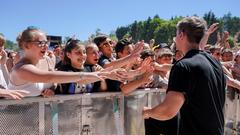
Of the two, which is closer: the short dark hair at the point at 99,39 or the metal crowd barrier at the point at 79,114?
the metal crowd barrier at the point at 79,114

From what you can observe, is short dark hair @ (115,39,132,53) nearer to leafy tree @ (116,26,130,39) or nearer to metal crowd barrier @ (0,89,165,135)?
metal crowd barrier @ (0,89,165,135)

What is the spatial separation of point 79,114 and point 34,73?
2.68 ft

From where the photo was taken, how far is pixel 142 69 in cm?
458

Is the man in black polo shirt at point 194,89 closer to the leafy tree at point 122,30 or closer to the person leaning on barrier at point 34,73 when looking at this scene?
the person leaning on barrier at point 34,73

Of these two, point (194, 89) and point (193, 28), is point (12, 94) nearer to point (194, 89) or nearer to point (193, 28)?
point (194, 89)

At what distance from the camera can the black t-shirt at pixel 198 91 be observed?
303cm

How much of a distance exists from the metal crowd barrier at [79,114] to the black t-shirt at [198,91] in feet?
4.09

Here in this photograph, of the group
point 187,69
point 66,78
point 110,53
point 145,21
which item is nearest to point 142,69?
point 110,53

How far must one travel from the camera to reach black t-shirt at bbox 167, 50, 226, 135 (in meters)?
3.03

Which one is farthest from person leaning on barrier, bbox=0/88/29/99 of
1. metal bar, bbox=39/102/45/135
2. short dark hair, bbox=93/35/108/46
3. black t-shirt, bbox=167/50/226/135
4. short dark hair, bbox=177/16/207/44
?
short dark hair, bbox=93/35/108/46

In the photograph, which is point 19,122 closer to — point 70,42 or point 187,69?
point 70,42

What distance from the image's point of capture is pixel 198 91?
3.10m

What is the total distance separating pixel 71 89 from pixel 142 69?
38.1 inches

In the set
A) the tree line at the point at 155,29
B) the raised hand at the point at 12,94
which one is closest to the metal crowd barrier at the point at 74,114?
the raised hand at the point at 12,94
